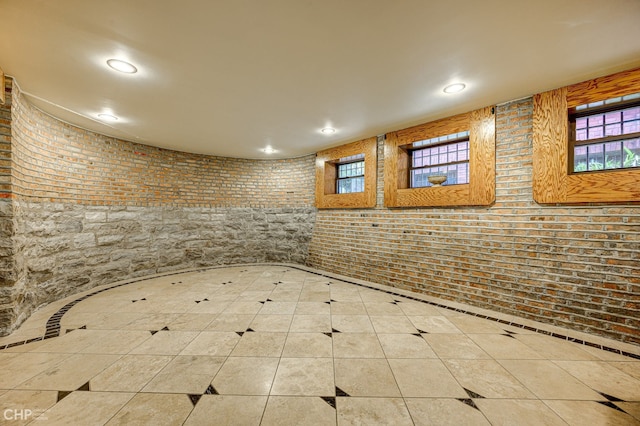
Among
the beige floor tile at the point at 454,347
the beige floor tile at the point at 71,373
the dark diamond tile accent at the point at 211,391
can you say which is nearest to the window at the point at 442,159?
the beige floor tile at the point at 454,347

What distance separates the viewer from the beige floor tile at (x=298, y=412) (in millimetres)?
1490

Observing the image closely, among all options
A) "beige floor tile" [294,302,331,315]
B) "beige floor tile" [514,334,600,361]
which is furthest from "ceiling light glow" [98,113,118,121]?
"beige floor tile" [514,334,600,361]

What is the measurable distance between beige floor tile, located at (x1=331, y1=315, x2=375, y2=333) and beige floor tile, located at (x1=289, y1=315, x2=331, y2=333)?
0.27 feet

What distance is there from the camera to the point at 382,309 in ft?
10.7

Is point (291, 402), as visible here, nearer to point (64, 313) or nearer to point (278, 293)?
point (278, 293)

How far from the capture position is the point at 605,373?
196 centimetres

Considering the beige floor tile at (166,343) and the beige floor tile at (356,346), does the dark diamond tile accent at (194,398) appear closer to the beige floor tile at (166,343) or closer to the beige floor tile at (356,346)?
the beige floor tile at (166,343)

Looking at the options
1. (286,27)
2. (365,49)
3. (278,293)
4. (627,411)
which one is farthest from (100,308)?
(627,411)

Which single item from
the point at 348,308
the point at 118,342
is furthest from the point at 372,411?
the point at 118,342

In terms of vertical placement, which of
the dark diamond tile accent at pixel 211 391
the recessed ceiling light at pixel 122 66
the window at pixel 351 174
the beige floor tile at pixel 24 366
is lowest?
the beige floor tile at pixel 24 366

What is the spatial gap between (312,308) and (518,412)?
2187mm

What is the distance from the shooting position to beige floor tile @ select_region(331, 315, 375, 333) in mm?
2676

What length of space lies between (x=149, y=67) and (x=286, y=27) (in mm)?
1461

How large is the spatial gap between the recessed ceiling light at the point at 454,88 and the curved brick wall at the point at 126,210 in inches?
134
